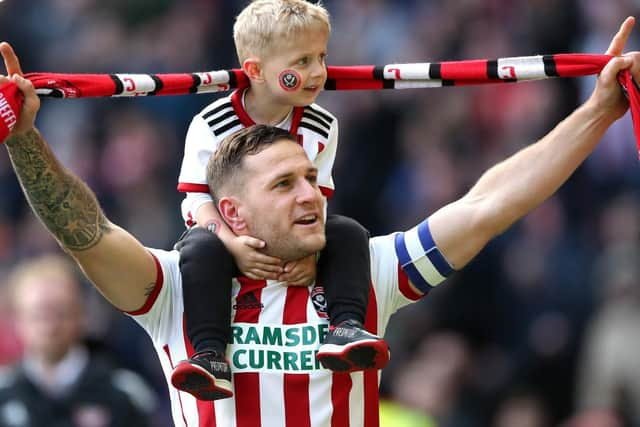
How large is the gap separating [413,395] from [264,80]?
390 centimetres

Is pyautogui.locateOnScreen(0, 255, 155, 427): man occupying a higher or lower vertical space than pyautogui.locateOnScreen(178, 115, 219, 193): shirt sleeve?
lower

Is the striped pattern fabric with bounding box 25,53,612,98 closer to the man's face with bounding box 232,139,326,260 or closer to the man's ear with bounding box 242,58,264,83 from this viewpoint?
the man's ear with bounding box 242,58,264,83

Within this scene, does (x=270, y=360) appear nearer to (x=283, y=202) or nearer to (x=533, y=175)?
(x=283, y=202)

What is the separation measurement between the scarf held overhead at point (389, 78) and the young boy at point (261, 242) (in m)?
0.12

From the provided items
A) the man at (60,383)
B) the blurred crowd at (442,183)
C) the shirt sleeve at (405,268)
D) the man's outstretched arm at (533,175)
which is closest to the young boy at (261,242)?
the shirt sleeve at (405,268)

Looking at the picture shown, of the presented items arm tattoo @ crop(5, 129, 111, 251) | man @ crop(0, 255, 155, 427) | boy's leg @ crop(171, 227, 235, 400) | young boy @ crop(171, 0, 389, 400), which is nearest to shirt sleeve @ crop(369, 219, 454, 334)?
young boy @ crop(171, 0, 389, 400)

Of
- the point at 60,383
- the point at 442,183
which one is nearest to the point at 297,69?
the point at 60,383

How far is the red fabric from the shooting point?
170 inches

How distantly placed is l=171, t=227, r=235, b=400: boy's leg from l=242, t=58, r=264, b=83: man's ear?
2.15ft

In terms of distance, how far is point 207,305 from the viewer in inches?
188

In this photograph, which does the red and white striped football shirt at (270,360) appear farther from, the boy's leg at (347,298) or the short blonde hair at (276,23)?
the short blonde hair at (276,23)

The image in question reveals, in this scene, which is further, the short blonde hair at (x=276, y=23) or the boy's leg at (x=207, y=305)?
the short blonde hair at (x=276, y=23)

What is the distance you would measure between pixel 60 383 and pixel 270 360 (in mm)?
2379

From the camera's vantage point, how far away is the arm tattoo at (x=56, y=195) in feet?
14.8
